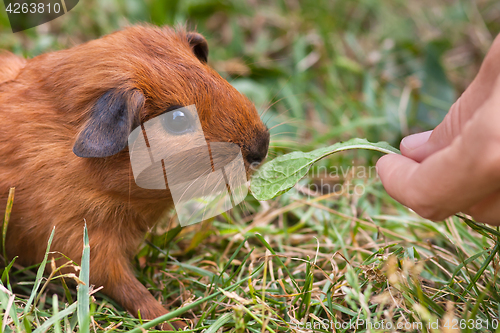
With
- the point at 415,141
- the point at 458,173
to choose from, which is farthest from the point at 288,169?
the point at 458,173

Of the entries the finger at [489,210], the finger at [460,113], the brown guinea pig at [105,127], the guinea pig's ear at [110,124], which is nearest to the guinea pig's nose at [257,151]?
the brown guinea pig at [105,127]

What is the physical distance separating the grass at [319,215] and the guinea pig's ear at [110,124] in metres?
0.67

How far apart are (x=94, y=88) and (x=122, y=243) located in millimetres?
1014

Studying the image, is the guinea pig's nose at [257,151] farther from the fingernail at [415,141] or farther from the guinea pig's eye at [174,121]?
the fingernail at [415,141]

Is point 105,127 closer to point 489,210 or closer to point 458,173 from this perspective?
point 458,173

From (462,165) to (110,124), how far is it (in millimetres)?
1765

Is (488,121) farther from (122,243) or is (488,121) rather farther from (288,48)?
(288,48)

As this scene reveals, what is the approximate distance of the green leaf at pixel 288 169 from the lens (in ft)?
7.98

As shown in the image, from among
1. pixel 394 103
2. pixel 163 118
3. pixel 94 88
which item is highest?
pixel 94 88

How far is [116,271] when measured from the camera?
263 centimetres

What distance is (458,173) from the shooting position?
157 cm

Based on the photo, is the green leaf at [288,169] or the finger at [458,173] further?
the green leaf at [288,169]

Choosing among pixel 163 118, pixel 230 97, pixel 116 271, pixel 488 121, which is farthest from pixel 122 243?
pixel 488 121

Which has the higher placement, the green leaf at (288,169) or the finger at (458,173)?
the finger at (458,173)
